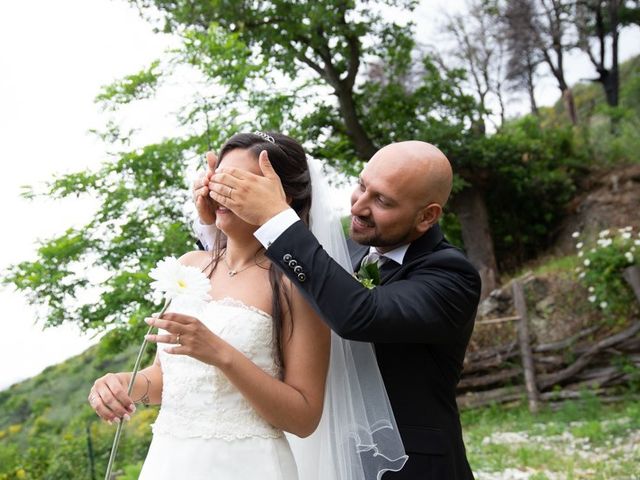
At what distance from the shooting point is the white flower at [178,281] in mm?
1759

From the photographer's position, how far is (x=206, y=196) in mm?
A: 2123

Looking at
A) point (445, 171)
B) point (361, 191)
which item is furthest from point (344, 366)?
point (445, 171)

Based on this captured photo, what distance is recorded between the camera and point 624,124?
15.8 m

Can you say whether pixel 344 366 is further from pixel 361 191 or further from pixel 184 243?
pixel 184 243

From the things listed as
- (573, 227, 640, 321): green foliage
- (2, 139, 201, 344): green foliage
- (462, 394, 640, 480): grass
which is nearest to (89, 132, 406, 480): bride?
(2, 139, 201, 344): green foliage

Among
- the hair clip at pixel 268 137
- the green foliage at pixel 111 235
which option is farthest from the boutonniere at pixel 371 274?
the green foliage at pixel 111 235

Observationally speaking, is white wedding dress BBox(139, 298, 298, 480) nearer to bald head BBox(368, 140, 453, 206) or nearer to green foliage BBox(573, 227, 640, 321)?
bald head BBox(368, 140, 453, 206)

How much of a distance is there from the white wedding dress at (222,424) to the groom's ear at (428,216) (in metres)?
0.55

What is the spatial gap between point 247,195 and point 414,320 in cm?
56

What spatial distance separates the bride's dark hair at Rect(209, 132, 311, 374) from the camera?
2.03 meters

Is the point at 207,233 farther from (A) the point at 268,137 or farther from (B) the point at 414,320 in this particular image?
(B) the point at 414,320

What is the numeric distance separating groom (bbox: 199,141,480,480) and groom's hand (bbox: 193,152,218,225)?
0.13 meters

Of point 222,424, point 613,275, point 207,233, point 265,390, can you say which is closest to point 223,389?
point 222,424

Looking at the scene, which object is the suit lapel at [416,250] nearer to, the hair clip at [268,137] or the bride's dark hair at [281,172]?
the bride's dark hair at [281,172]
